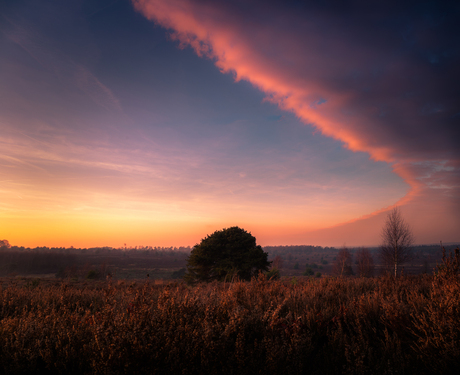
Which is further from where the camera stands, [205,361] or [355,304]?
[355,304]

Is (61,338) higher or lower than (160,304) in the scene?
lower

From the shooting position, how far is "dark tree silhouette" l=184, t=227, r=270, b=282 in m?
19.9

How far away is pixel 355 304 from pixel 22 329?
618cm

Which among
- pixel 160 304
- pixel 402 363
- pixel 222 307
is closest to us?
pixel 402 363

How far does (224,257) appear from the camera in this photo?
68.8ft

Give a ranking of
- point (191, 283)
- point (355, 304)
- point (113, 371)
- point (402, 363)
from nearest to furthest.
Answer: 1. point (113, 371)
2. point (402, 363)
3. point (355, 304)
4. point (191, 283)

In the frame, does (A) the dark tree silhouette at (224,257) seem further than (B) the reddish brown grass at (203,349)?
Yes

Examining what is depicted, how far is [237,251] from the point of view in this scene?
2103cm

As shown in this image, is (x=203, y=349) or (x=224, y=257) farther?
(x=224, y=257)

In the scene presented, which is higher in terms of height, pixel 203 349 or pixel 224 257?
pixel 203 349

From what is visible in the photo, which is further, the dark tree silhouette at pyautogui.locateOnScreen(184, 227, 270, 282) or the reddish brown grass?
the dark tree silhouette at pyautogui.locateOnScreen(184, 227, 270, 282)

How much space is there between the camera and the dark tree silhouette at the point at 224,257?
1992 centimetres

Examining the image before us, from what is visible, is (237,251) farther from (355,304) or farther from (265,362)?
(265,362)

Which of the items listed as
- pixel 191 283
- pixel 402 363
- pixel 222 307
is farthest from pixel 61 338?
pixel 191 283
